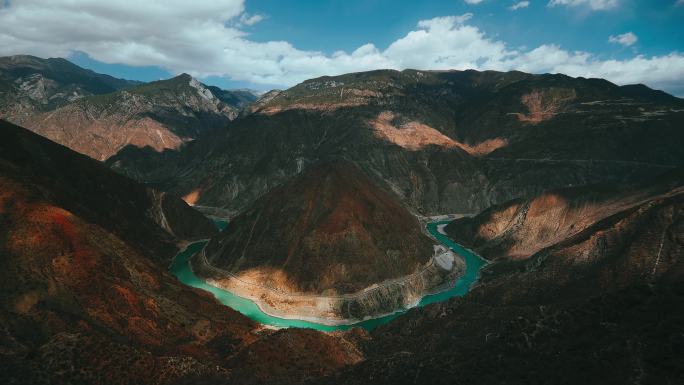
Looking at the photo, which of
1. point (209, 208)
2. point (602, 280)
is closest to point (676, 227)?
point (602, 280)

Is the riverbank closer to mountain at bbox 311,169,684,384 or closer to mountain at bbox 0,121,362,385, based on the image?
mountain at bbox 311,169,684,384

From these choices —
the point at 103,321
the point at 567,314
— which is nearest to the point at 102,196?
the point at 103,321

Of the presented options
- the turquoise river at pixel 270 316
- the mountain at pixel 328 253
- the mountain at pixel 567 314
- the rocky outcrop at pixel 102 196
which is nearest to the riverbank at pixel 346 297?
the mountain at pixel 328 253

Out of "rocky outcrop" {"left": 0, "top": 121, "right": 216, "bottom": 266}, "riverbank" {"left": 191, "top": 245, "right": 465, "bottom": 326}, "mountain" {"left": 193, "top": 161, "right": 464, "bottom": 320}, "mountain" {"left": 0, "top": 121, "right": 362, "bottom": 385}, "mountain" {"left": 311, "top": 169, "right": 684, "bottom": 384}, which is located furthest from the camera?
"rocky outcrop" {"left": 0, "top": 121, "right": 216, "bottom": 266}

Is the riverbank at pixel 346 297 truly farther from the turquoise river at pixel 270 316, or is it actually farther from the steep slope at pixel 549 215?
the steep slope at pixel 549 215

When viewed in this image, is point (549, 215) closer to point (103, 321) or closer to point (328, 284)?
point (328, 284)

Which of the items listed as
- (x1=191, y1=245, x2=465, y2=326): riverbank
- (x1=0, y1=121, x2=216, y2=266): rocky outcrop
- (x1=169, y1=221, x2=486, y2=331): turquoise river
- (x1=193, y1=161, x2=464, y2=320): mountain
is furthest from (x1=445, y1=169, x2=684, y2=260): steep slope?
(x1=0, y1=121, x2=216, y2=266): rocky outcrop

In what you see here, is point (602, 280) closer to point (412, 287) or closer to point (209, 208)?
point (412, 287)
